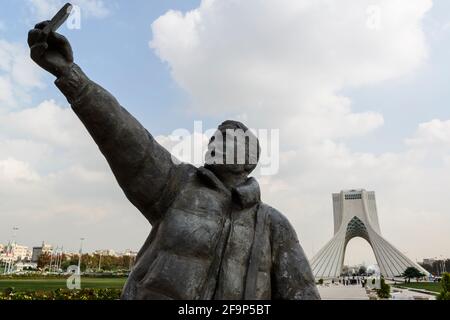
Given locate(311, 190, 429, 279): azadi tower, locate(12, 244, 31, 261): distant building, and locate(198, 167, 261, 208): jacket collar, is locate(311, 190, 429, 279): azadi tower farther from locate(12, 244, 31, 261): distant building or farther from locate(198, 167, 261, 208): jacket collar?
locate(12, 244, 31, 261): distant building

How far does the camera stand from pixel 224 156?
2377 millimetres

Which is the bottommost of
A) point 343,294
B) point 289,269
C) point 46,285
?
point 46,285

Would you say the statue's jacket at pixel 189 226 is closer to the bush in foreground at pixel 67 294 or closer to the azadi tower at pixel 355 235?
the bush in foreground at pixel 67 294

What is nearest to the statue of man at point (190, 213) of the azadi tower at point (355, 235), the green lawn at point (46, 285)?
the green lawn at point (46, 285)

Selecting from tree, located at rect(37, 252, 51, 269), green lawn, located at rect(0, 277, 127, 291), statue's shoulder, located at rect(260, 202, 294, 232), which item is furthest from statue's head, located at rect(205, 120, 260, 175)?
tree, located at rect(37, 252, 51, 269)

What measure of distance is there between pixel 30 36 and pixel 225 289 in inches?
61.0

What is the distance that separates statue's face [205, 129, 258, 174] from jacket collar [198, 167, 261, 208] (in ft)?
0.29

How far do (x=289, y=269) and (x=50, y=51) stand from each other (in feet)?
5.56

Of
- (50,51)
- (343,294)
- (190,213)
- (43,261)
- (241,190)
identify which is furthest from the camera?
(43,261)

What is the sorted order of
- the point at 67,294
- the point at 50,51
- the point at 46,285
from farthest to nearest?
1. the point at 46,285
2. the point at 67,294
3. the point at 50,51

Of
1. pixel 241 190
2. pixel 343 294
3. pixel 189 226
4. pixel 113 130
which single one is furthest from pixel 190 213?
pixel 343 294

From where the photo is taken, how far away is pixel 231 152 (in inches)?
94.2

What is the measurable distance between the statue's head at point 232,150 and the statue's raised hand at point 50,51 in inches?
37.1

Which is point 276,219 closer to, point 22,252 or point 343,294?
point 343,294
